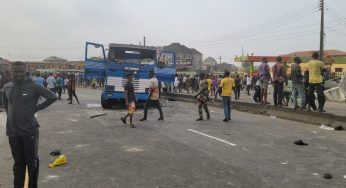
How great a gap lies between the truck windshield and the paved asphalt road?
617 cm

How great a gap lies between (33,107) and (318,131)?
9573 millimetres

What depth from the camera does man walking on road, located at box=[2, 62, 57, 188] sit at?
17.8 feet

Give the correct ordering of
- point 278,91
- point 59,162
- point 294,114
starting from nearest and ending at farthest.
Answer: point 59,162 → point 294,114 → point 278,91

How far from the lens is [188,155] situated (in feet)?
28.5

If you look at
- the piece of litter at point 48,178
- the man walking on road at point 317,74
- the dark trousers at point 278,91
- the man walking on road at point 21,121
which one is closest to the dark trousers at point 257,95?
the dark trousers at point 278,91

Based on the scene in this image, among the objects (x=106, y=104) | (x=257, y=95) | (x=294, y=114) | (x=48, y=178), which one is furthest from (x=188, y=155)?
(x=257, y=95)

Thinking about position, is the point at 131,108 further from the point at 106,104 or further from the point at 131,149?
the point at 106,104

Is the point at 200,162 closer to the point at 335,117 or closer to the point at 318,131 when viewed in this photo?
the point at 318,131

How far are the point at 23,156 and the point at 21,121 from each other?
0.47 meters

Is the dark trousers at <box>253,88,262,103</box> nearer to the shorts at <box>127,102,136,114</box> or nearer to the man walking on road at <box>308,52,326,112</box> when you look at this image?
the man walking on road at <box>308,52,326,112</box>

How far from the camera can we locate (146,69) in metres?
19.7

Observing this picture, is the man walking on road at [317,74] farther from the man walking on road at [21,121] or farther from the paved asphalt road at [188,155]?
the man walking on road at [21,121]

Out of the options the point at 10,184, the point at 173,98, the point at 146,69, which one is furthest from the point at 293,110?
the point at 173,98

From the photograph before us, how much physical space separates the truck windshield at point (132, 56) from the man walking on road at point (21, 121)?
14200mm
